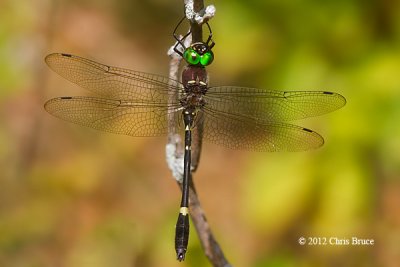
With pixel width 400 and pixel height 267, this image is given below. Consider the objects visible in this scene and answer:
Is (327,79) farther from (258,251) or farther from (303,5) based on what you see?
(258,251)

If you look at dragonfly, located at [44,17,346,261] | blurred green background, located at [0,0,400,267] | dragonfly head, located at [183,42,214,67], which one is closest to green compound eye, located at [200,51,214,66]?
dragonfly head, located at [183,42,214,67]

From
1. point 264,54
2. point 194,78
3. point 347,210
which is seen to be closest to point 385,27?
point 264,54

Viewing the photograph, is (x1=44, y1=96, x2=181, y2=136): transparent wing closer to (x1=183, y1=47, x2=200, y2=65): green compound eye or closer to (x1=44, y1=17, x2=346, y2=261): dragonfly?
(x1=44, y1=17, x2=346, y2=261): dragonfly

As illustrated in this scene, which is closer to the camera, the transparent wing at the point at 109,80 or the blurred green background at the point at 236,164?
the transparent wing at the point at 109,80

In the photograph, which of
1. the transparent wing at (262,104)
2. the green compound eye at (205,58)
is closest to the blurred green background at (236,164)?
the transparent wing at (262,104)

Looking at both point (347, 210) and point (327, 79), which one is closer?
point (347, 210)

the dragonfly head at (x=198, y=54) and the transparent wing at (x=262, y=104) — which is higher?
the dragonfly head at (x=198, y=54)

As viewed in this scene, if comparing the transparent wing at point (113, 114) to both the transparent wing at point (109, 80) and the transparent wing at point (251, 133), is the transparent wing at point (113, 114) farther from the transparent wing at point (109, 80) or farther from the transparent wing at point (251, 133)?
the transparent wing at point (251, 133)
